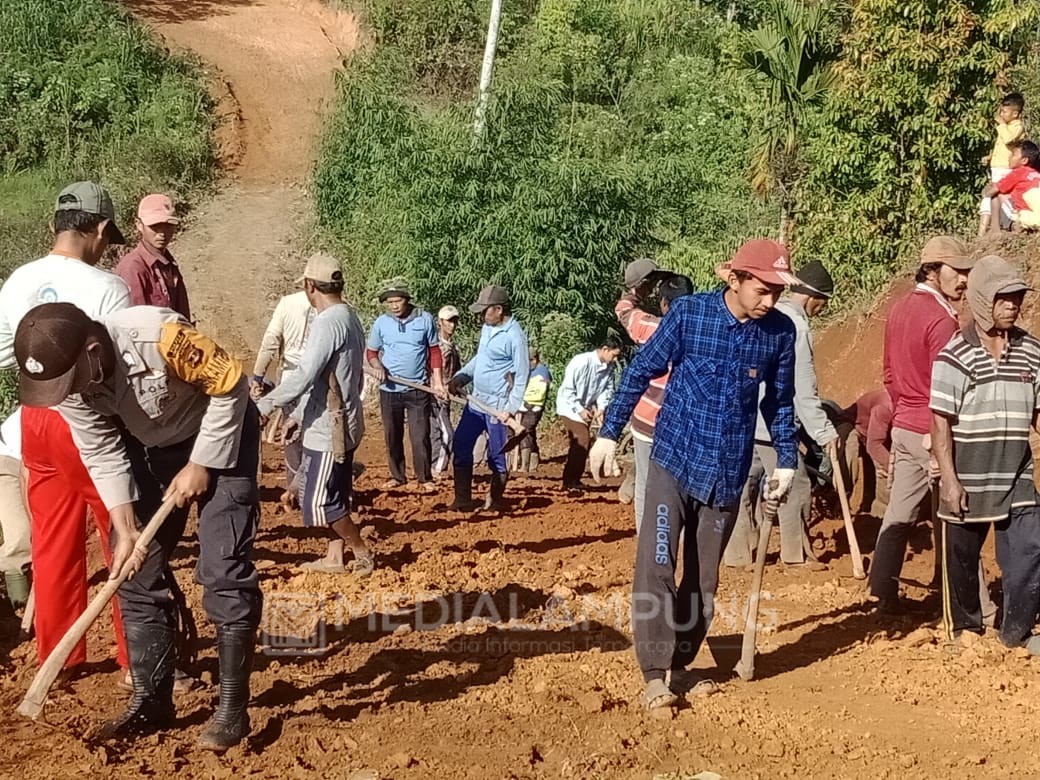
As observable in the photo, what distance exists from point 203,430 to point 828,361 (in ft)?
38.6

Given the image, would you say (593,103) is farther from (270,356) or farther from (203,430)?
(203,430)

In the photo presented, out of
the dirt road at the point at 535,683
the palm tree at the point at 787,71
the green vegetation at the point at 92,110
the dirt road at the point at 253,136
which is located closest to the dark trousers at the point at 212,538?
the dirt road at the point at 535,683

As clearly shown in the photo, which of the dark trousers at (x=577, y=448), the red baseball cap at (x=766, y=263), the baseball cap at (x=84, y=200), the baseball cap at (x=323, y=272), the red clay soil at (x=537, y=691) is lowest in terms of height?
the red clay soil at (x=537, y=691)

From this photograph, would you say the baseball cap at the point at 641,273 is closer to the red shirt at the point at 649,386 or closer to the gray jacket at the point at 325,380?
the red shirt at the point at 649,386

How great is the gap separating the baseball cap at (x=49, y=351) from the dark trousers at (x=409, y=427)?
710cm

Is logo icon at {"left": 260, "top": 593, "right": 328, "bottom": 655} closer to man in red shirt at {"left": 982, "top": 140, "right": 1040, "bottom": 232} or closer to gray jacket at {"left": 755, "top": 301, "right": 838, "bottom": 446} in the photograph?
gray jacket at {"left": 755, "top": 301, "right": 838, "bottom": 446}

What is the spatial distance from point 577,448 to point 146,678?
6902 mm

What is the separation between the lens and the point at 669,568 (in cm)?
519

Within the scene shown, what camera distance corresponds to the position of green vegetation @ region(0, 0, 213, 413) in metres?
22.3

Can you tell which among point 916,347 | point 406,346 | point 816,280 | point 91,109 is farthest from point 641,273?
point 91,109

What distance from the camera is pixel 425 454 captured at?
1130 cm

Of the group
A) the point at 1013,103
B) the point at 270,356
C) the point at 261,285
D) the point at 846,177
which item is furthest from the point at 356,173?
the point at 270,356

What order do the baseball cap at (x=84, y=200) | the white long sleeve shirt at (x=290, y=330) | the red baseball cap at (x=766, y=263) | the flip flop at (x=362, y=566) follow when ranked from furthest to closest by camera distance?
1. the white long sleeve shirt at (x=290, y=330)
2. the flip flop at (x=362, y=566)
3. the baseball cap at (x=84, y=200)
4. the red baseball cap at (x=766, y=263)

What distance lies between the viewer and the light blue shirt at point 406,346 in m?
11.1
